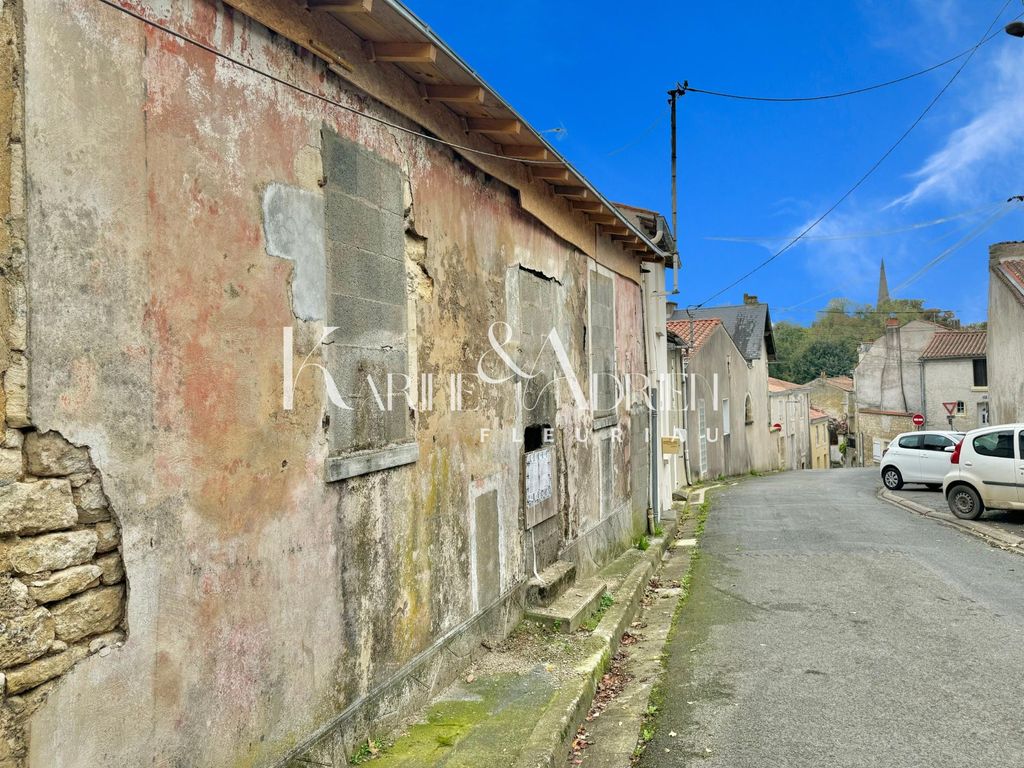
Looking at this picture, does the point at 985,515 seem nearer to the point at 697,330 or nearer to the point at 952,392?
the point at 697,330

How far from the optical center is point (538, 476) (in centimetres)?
766

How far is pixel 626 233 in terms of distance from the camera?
412 inches

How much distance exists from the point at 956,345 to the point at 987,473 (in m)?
29.1

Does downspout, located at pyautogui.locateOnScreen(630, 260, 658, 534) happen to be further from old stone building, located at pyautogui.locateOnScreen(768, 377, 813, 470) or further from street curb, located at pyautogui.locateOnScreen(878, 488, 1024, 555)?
old stone building, located at pyautogui.locateOnScreen(768, 377, 813, 470)

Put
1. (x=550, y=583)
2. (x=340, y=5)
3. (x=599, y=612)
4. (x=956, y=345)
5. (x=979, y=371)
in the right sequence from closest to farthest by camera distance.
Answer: (x=340, y=5) < (x=550, y=583) < (x=599, y=612) < (x=979, y=371) < (x=956, y=345)

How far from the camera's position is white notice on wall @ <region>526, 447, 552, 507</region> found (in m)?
7.38

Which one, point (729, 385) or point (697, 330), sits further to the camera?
point (729, 385)

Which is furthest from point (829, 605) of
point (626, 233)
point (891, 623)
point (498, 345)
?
point (626, 233)

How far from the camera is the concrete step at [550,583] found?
7270 mm

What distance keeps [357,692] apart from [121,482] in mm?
2085

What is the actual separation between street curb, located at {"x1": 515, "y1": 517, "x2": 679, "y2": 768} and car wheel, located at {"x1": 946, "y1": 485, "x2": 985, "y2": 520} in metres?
7.44

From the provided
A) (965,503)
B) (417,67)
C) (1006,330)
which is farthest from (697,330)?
(417,67)

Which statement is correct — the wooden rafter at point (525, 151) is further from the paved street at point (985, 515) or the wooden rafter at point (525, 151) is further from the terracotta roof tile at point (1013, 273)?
the terracotta roof tile at point (1013, 273)

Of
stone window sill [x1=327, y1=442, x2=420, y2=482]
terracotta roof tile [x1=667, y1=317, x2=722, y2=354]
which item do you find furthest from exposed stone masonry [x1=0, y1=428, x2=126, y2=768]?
terracotta roof tile [x1=667, y1=317, x2=722, y2=354]
